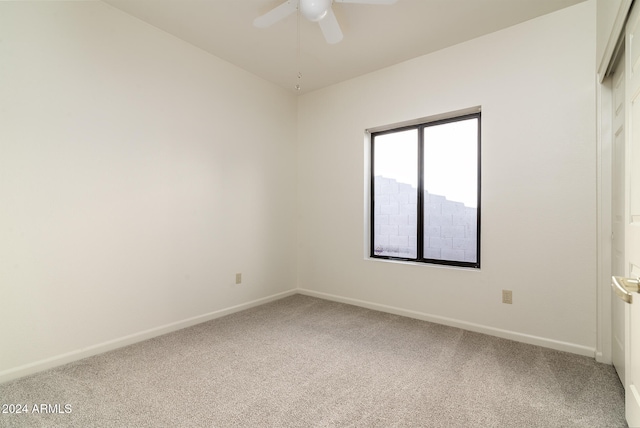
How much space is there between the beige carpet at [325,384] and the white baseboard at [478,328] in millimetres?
77

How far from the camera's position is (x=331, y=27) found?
210cm

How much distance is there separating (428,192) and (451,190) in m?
0.23

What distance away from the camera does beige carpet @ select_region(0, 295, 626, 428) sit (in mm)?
1516

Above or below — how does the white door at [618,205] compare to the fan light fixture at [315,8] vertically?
below

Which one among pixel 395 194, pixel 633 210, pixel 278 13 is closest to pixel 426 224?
pixel 395 194

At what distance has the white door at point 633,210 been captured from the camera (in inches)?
46.8

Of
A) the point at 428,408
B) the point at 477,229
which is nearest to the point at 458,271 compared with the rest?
the point at 477,229

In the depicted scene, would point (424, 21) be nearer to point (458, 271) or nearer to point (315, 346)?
point (458, 271)

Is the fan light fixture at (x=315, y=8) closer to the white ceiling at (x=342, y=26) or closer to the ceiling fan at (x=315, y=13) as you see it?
the ceiling fan at (x=315, y=13)

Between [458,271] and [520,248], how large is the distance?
54 cm

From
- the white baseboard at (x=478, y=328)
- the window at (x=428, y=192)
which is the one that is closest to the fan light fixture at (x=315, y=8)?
the window at (x=428, y=192)

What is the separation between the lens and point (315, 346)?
238 centimetres

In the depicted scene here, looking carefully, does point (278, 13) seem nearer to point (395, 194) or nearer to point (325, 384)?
point (395, 194)

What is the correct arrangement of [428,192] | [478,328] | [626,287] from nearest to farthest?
[626,287]
[478,328]
[428,192]
